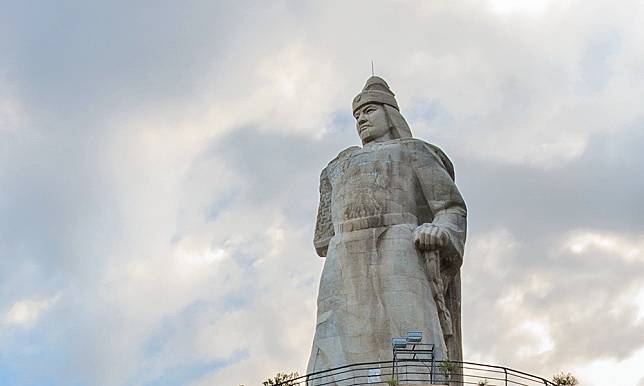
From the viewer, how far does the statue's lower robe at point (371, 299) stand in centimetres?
2152

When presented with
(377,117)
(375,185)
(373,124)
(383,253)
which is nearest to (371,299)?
(383,253)

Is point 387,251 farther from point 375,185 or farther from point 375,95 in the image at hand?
point 375,95

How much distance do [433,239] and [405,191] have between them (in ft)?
4.86

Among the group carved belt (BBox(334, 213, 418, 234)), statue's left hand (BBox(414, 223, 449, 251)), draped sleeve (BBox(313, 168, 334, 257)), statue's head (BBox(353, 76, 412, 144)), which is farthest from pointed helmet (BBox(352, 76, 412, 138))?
statue's left hand (BBox(414, 223, 449, 251))

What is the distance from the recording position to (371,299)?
21.9 metres

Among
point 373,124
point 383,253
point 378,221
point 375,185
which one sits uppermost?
point 373,124

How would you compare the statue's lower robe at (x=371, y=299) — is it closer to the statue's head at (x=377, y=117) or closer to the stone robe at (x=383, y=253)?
the stone robe at (x=383, y=253)

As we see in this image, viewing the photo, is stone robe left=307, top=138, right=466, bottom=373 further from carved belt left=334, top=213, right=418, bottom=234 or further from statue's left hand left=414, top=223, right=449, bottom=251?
statue's left hand left=414, top=223, right=449, bottom=251

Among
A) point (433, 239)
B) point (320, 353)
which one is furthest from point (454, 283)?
point (320, 353)

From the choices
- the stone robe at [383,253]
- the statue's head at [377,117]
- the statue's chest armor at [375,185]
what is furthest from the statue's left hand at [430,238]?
the statue's head at [377,117]

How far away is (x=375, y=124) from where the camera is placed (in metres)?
24.5

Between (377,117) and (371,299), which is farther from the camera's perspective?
(377,117)

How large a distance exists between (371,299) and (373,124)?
14.1 feet

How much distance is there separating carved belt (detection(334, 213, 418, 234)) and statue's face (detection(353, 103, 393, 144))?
2290mm
